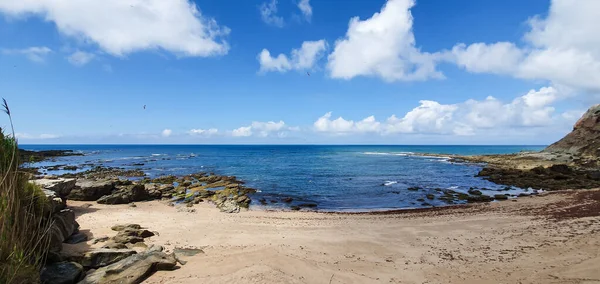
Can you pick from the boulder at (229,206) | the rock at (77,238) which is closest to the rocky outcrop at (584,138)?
the boulder at (229,206)

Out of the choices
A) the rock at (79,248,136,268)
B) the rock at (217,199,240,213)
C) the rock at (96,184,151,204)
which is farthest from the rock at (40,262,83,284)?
the rock at (96,184,151,204)

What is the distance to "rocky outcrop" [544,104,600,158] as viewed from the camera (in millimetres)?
57594

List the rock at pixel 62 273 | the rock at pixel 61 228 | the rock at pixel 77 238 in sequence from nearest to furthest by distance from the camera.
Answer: the rock at pixel 62 273
the rock at pixel 61 228
the rock at pixel 77 238

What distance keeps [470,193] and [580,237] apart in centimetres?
1866

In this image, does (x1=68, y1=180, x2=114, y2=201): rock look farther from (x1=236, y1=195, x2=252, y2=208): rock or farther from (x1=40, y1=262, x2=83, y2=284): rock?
(x1=40, y1=262, x2=83, y2=284): rock

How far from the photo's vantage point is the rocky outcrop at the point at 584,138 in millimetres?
57594

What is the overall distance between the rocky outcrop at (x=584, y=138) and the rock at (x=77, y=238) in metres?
75.7

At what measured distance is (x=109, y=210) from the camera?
21484mm

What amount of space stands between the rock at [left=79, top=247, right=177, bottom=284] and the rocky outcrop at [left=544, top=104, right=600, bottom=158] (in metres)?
73.5

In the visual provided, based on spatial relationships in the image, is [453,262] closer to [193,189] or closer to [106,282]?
[106,282]

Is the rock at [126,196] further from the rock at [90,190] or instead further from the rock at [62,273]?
the rock at [62,273]

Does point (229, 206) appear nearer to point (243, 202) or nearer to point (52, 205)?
point (243, 202)

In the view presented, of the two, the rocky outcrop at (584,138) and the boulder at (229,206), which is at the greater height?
the rocky outcrop at (584,138)

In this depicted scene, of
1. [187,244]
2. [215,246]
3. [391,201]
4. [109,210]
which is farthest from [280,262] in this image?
[391,201]
